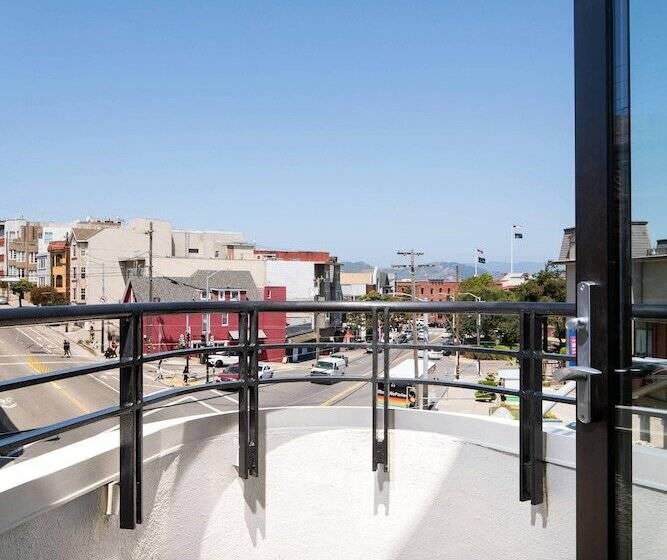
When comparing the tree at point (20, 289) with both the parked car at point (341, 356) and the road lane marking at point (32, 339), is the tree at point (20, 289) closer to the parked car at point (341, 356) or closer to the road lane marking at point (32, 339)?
the parked car at point (341, 356)

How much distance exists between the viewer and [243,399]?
2.33 metres

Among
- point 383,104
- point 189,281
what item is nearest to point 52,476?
point 189,281

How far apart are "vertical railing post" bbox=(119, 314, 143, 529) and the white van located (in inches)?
32.0

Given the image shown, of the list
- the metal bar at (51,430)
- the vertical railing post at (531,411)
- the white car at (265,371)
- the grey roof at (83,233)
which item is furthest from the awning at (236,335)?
the grey roof at (83,233)

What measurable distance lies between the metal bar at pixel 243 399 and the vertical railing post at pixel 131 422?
1.67ft

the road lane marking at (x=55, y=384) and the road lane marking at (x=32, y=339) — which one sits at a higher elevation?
the road lane marking at (x=32, y=339)

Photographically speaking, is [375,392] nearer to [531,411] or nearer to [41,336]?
[531,411]

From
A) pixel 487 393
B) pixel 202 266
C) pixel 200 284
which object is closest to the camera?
pixel 487 393

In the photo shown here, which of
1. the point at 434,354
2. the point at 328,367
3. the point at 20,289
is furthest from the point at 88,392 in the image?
the point at 20,289

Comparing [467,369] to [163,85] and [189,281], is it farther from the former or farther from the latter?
[163,85]

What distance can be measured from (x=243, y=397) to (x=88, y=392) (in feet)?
2.40

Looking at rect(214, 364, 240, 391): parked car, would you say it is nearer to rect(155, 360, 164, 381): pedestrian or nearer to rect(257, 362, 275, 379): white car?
rect(257, 362, 275, 379): white car

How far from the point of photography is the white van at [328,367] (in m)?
2.40

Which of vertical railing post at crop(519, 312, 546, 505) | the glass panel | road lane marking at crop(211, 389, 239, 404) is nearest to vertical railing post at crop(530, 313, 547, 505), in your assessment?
vertical railing post at crop(519, 312, 546, 505)
